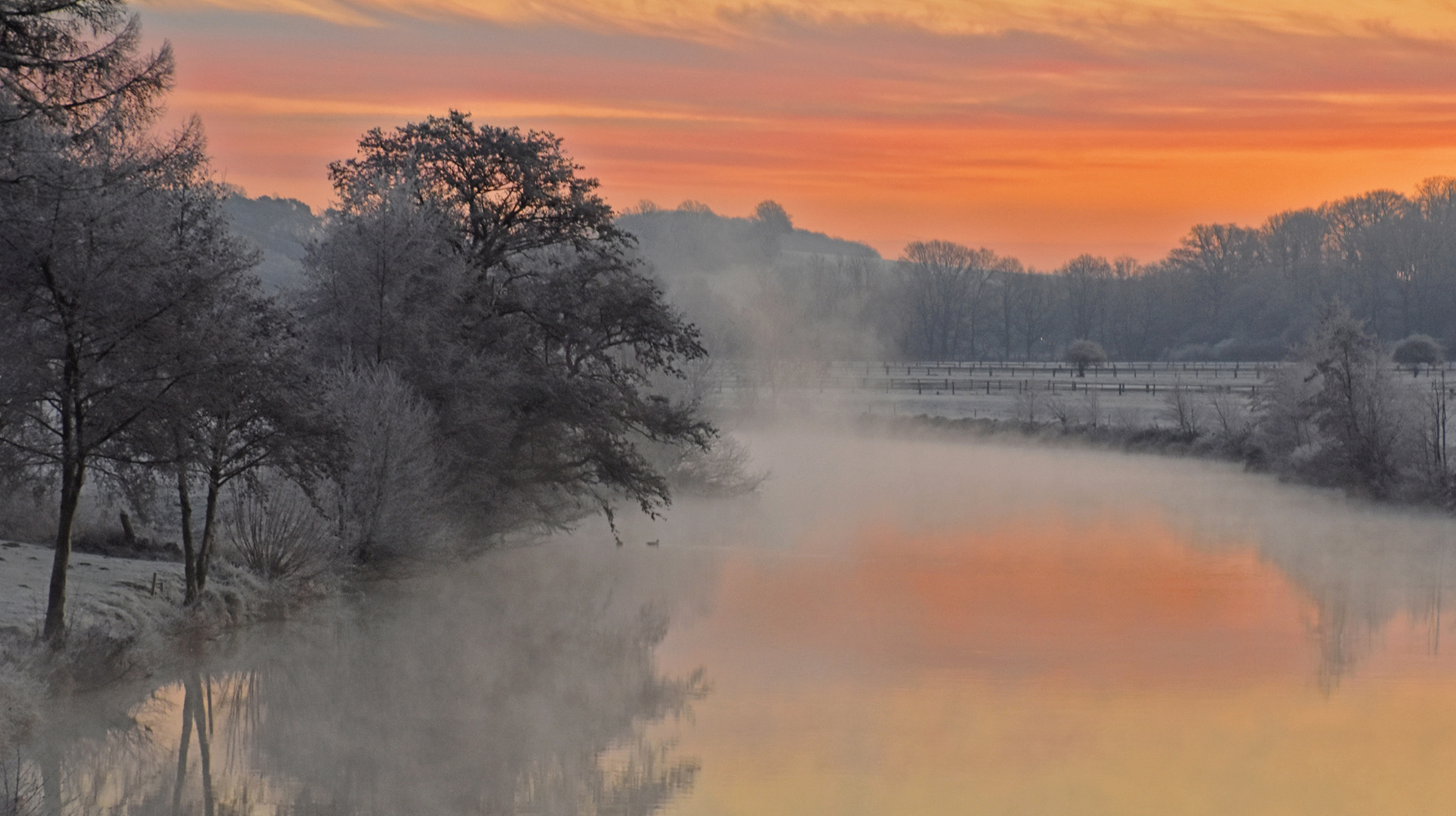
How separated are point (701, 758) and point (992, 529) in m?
22.5

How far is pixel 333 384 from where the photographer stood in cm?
2486

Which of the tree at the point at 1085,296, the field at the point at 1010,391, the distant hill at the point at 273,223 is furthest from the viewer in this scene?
the tree at the point at 1085,296

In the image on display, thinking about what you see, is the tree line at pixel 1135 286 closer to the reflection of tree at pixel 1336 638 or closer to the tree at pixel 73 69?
the reflection of tree at pixel 1336 638

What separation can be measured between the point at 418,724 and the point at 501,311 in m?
13.8

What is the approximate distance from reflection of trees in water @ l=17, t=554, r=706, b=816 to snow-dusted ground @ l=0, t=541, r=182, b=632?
6.35 ft

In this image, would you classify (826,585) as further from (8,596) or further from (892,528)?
(8,596)

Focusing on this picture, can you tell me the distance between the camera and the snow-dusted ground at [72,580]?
18172 mm

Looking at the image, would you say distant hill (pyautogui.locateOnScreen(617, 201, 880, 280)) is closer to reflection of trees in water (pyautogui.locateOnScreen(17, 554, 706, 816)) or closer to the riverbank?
the riverbank

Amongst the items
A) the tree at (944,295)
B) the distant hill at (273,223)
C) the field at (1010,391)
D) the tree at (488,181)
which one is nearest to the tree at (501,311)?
the tree at (488,181)

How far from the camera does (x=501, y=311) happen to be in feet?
97.0

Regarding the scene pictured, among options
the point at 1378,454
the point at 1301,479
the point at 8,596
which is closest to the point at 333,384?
the point at 8,596

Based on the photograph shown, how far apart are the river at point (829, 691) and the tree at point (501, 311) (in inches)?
97.4

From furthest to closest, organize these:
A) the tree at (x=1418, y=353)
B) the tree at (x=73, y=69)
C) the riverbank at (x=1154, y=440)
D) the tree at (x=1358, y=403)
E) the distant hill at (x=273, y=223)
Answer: the distant hill at (x=273, y=223)
the tree at (x=1418, y=353)
the riverbank at (x=1154, y=440)
the tree at (x=1358, y=403)
the tree at (x=73, y=69)

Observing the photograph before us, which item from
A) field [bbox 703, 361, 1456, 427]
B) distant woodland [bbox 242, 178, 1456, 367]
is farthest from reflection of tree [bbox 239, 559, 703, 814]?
distant woodland [bbox 242, 178, 1456, 367]
